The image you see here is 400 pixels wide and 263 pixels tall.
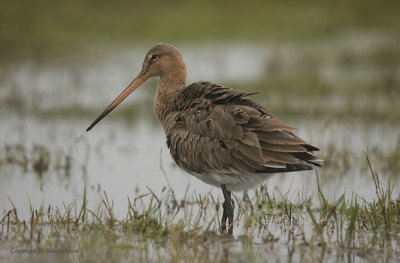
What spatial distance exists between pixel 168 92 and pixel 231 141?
1.54 metres

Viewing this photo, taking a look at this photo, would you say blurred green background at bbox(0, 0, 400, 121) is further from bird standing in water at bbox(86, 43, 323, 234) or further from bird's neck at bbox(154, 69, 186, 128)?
bird standing in water at bbox(86, 43, 323, 234)

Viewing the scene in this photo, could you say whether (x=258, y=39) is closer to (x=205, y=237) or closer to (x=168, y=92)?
(x=168, y=92)

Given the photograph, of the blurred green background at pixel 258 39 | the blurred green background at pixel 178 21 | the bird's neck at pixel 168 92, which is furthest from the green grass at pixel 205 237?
the blurred green background at pixel 178 21

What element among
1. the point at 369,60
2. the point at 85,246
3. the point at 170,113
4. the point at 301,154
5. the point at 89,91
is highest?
the point at 369,60

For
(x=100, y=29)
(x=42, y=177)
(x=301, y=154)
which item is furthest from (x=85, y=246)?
(x=100, y=29)

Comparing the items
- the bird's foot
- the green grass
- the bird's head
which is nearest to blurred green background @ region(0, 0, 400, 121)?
the bird's head

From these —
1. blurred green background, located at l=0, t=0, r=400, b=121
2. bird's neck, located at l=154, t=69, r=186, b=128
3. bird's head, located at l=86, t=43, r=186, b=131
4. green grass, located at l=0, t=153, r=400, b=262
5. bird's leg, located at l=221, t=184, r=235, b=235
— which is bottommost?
green grass, located at l=0, t=153, r=400, b=262

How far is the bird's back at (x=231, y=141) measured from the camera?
20.0ft

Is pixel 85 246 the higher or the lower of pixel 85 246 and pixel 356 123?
the lower

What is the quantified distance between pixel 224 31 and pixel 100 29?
10.0ft

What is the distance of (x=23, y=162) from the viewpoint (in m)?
8.84

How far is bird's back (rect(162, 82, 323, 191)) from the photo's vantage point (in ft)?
20.0

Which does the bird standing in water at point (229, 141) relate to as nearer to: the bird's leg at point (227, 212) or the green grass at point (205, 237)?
the bird's leg at point (227, 212)

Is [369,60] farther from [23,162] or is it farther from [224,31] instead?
[23,162]
